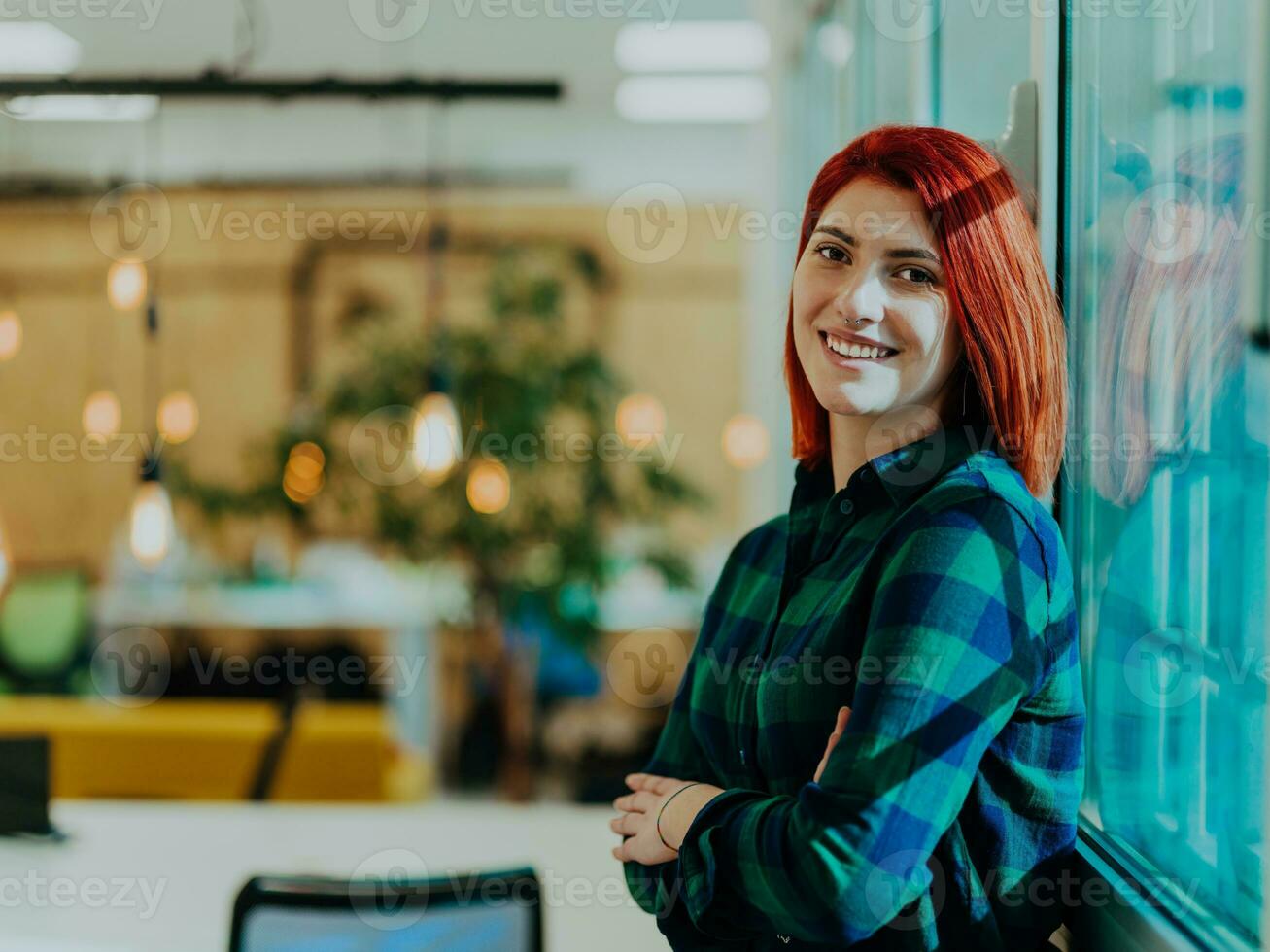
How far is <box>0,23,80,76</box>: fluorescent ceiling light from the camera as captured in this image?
17.1ft

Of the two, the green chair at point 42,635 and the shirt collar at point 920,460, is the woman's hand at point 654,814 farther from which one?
the green chair at point 42,635

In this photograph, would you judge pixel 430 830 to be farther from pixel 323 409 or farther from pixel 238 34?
pixel 238 34

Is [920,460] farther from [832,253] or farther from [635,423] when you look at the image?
[635,423]

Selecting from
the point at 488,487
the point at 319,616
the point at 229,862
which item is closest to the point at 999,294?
the point at 229,862

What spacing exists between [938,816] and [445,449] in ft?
8.93

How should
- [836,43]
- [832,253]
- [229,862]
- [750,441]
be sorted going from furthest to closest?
1. [750,441]
2. [836,43]
3. [229,862]
4. [832,253]

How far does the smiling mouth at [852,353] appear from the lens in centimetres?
115

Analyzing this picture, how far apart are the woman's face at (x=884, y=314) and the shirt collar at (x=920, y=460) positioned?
0.04m

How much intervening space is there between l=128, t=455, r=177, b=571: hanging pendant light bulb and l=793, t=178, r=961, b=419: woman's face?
2365mm

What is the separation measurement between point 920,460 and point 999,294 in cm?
17

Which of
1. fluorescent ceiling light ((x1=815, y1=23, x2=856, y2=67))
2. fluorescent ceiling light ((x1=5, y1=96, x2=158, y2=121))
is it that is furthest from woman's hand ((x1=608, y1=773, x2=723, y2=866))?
fluorescent ceiling light ((x1=5, y1=96, x2=158, y2=121))

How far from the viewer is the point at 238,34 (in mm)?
5238

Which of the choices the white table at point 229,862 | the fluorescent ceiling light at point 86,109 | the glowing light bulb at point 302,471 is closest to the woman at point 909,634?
the white table at point 229,862

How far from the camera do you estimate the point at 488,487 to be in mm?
4008
